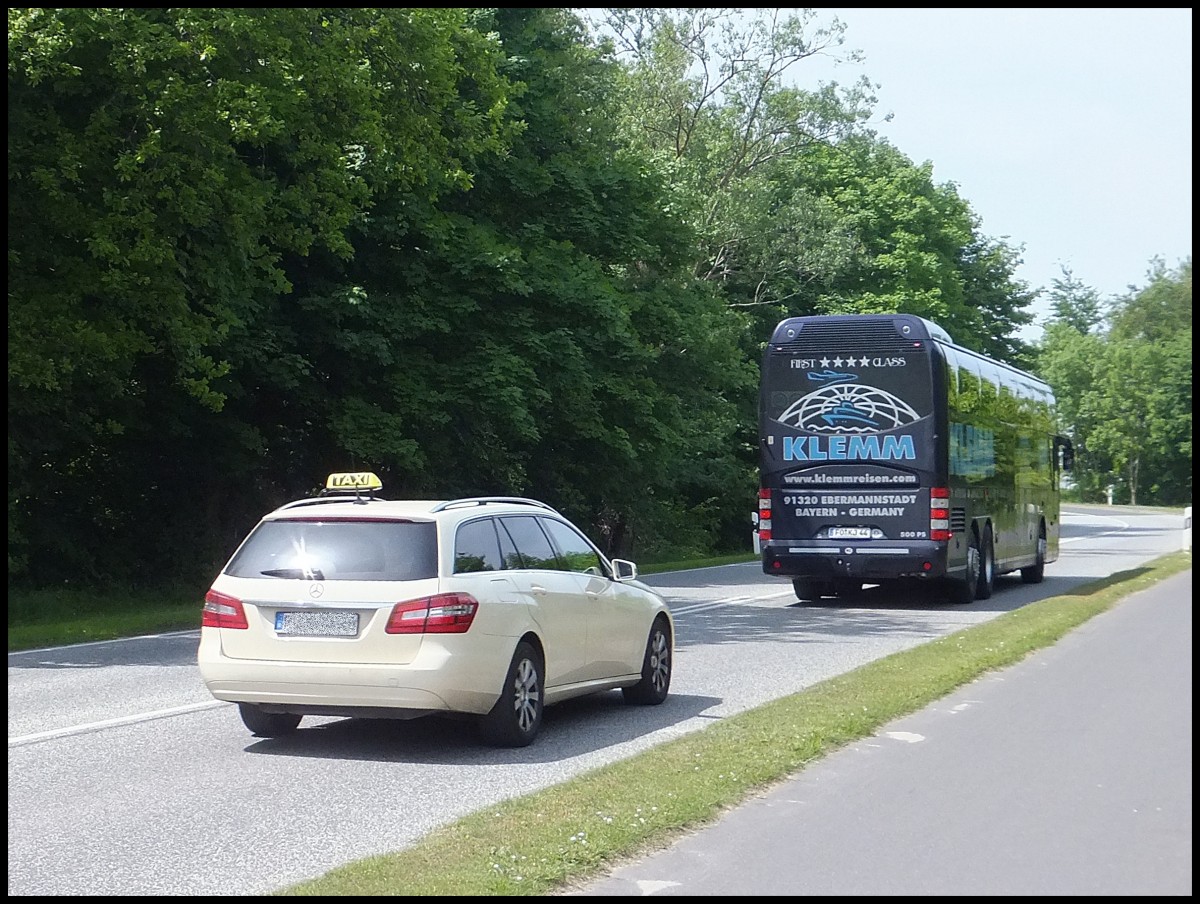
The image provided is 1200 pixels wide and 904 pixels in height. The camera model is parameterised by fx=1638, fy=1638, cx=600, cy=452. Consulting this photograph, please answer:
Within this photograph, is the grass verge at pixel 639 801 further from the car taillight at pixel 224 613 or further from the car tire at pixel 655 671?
the car taillight at pixel 224 613

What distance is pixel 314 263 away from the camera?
102ft

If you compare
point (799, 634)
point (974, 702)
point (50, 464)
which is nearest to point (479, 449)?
point (50, 464)

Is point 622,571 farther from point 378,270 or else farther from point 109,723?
point 378,270

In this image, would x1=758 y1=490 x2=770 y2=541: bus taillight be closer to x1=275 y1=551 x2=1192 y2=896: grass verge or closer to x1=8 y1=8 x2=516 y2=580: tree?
x1=8 y1=8 x2=516 y2=580: tree

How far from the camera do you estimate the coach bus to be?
22328mm

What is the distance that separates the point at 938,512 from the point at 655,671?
34.7 ft

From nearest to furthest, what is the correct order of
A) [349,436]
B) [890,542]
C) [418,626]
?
1. [418,626]
2. [890,542]
3. [349,436]

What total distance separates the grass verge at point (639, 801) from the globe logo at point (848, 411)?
27.7 feet

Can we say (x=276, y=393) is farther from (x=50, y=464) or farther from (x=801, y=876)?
(x=801, y=876)

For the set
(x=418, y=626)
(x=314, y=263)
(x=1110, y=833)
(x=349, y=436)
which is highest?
(x=314, y=263)

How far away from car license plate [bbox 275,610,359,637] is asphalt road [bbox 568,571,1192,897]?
9.49 feet

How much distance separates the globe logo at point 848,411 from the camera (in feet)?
73.8

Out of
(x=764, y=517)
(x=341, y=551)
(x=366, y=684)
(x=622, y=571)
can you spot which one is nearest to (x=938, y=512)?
(x=764, y=517)

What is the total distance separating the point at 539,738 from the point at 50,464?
753 inches
